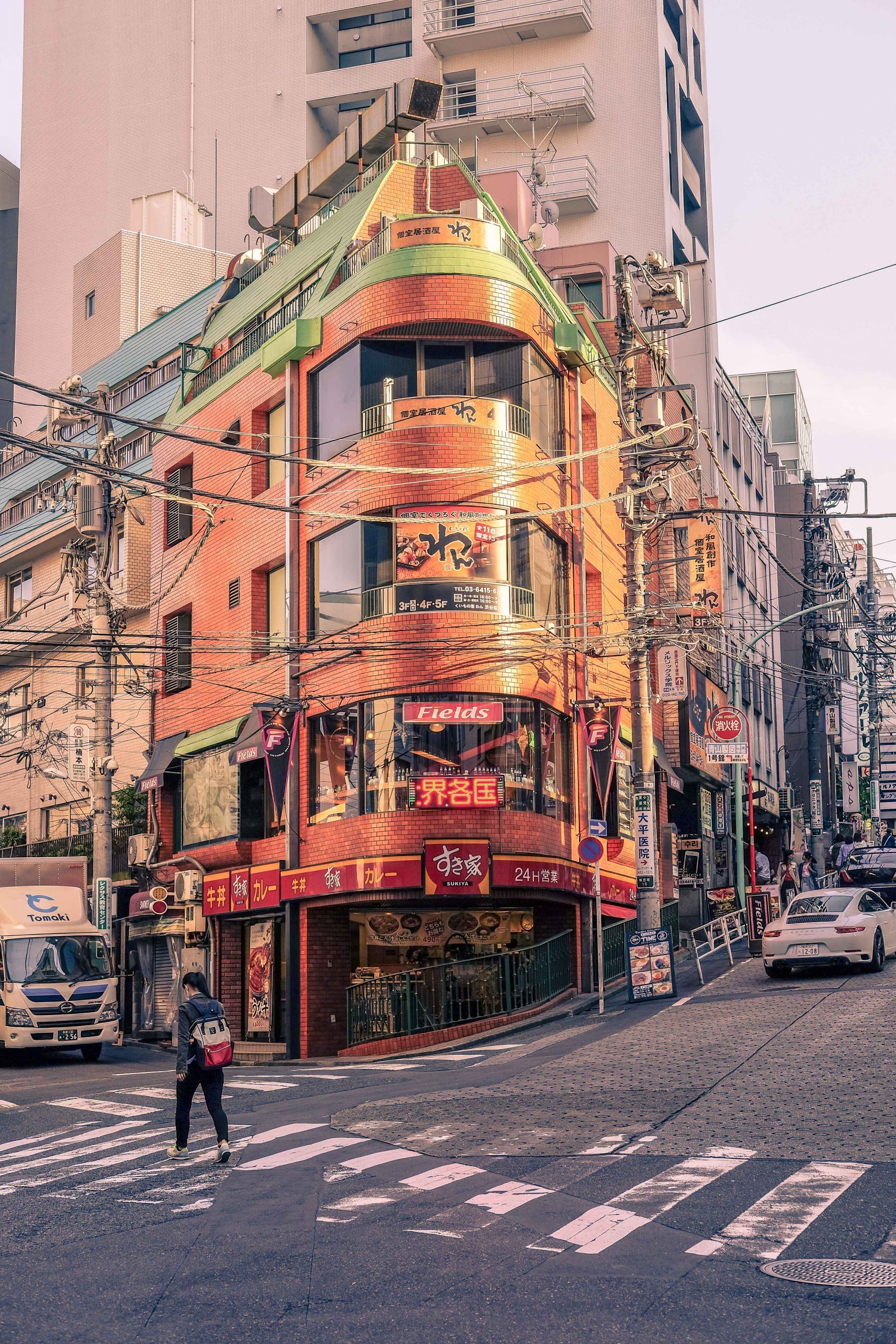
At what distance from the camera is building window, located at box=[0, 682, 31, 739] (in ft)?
176

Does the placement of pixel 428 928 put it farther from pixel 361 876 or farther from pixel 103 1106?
pixel 103 1106

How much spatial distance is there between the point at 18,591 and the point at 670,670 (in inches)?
1109

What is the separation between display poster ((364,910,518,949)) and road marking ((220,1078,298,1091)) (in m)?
9.12

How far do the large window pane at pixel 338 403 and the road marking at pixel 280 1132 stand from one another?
17929 mm

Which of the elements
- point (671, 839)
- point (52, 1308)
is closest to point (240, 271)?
point (671, 839)

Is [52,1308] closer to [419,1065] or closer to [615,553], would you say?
[419,1065]

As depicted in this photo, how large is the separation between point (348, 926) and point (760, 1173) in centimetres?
1998

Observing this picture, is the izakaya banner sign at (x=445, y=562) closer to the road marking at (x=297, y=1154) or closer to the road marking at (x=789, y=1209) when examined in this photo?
the road marking at (x=297, y=1154)

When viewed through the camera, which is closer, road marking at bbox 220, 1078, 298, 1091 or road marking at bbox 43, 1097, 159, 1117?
road marking at bbox 43, 1097, 159, 1117

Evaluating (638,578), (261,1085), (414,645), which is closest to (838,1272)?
Answer: (261,1085)

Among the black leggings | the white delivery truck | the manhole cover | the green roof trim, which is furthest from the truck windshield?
the manhole cover

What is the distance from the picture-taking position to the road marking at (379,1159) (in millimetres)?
13648

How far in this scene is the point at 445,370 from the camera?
3150 centimetres

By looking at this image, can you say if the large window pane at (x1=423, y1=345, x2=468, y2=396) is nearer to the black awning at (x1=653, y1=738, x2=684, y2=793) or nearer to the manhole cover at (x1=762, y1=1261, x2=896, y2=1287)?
the black awning at (x1=653, y1=738, x2=684, y2=793)
